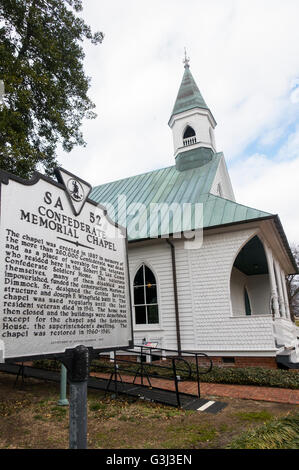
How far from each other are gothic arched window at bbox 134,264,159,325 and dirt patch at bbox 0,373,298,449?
210 inches

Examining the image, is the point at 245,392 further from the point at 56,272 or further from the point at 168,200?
the point at 168,200

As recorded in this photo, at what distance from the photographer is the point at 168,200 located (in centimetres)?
1466

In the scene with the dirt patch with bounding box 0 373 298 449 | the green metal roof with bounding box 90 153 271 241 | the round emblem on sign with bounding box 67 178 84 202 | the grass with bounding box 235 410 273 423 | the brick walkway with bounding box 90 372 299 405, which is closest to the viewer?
the round emblem on sign with bounding box 67 178 84 202

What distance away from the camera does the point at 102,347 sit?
11.7ft

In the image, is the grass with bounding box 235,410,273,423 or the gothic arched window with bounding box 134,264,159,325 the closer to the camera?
the grass with bounding box 235,410,273,423

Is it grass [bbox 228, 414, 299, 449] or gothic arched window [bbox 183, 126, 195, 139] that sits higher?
gothic arched window [bbox 183, 126, 195, 139]

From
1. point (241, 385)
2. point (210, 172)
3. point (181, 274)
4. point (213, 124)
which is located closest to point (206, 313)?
point (181, 274)

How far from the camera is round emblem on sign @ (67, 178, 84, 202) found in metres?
3.62

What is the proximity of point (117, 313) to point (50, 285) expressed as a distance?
1135 mm

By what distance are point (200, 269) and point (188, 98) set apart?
38.5 feet

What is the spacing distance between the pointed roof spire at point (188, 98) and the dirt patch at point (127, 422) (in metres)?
15.9

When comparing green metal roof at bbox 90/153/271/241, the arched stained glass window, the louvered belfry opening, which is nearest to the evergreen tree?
green metal roof at bbox 90/153/271/241

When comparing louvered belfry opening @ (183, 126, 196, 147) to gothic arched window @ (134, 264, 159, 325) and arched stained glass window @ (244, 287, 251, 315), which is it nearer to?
gothic arched window @ (134, 264, 159, 325)

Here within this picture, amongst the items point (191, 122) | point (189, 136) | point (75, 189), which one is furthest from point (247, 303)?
point (75, 189)
